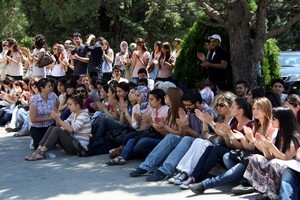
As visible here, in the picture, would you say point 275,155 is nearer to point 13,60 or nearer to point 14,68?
point 13,60

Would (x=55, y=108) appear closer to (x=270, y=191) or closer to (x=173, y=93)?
(x=173, y=93)

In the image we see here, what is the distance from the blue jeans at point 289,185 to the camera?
541cm

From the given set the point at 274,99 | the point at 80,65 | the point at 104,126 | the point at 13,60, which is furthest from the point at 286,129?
the point at 13,60

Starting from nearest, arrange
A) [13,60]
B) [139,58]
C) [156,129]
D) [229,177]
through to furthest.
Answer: [229,177], [156,129], [139,58], [13,60]

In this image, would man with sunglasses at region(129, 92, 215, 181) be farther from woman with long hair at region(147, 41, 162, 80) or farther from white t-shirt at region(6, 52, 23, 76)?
white t-shirt at region(6, 52, 23, 76)

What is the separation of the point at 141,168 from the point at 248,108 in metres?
1.74

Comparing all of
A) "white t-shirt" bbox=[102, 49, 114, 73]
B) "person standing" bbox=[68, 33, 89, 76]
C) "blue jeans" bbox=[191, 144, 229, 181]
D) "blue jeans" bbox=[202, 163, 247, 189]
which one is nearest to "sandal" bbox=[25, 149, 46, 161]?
"blue jeans" bbox=[191, 144, 229, 181]

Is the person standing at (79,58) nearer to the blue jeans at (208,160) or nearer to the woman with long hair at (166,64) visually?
the woman with long hair at (166,64)

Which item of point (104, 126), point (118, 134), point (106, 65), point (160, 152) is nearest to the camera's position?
point (160, 152)

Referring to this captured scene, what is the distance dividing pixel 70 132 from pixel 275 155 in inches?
160

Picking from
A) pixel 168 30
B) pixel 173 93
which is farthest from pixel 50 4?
pixel 168 30

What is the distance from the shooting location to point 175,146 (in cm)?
740

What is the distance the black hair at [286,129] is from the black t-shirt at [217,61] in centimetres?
437

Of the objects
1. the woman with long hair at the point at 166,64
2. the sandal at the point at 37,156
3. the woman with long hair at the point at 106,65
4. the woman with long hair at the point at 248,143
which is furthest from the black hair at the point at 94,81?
the woman with long hair at the point at 248,143
